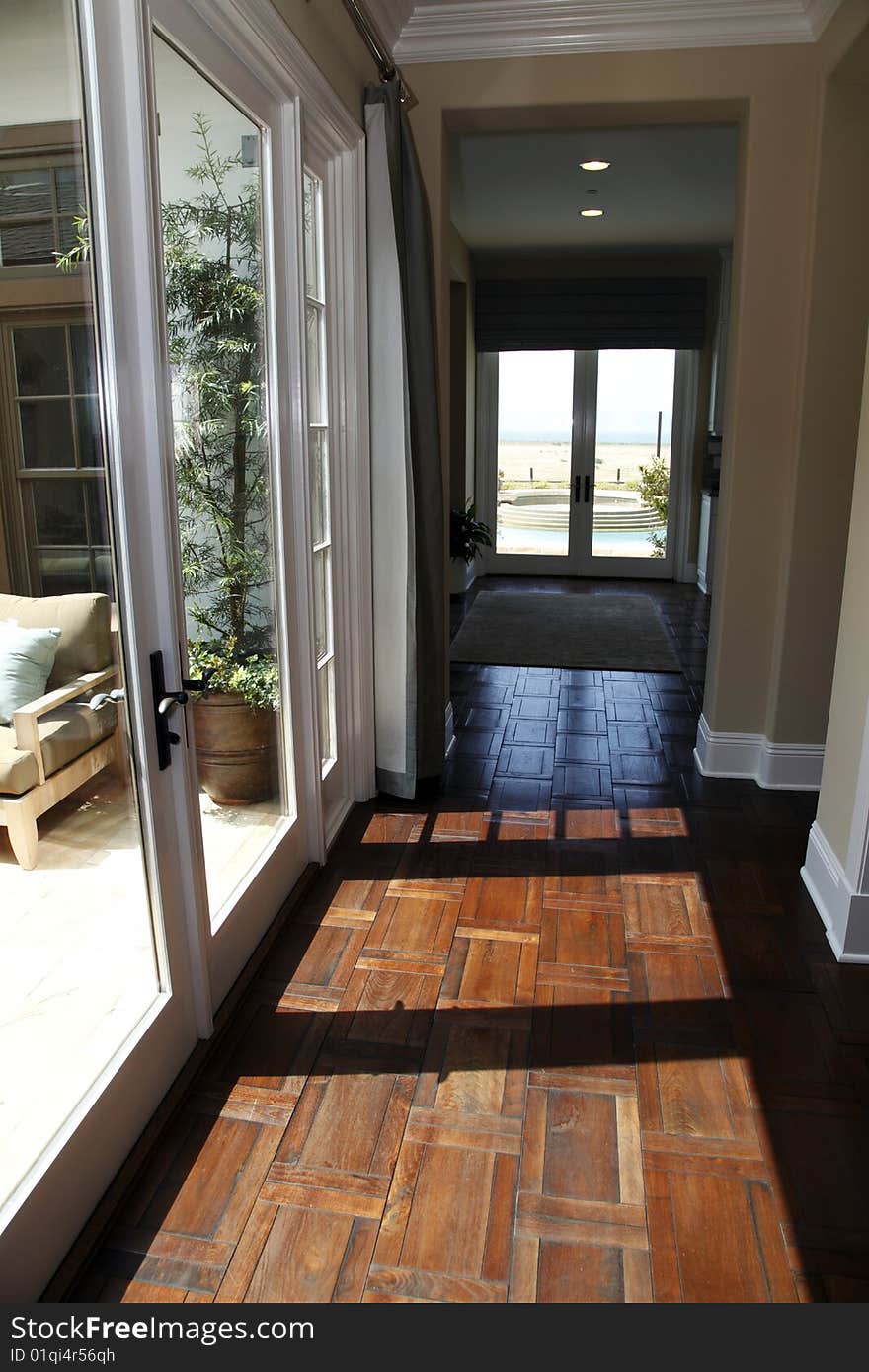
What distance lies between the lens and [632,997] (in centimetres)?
261

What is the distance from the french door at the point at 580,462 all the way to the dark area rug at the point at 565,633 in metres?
1.02

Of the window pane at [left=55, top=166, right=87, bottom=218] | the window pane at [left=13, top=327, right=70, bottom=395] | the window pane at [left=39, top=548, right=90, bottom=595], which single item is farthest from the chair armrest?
the window pane at [left=55, top=166, right=87, bottom=218]

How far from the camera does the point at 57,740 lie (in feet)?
5.71

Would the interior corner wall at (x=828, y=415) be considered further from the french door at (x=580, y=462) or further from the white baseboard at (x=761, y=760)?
the french door at (x=580, y=462)

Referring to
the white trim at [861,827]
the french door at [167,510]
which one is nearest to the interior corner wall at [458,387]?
the french door at [167,510]

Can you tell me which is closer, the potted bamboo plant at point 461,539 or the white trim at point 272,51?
the white trim at point 272,51

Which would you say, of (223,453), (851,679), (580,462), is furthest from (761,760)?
(580,462)

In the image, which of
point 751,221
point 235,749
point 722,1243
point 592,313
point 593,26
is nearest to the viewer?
point 722,1243

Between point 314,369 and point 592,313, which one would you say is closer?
point 314,369

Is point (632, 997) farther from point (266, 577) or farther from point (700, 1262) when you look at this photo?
point (266, 577)

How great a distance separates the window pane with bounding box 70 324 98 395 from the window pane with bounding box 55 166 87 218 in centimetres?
19

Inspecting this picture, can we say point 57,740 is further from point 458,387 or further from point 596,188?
point 458,387

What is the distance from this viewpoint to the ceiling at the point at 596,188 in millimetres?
5102

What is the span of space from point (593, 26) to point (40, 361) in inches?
118
